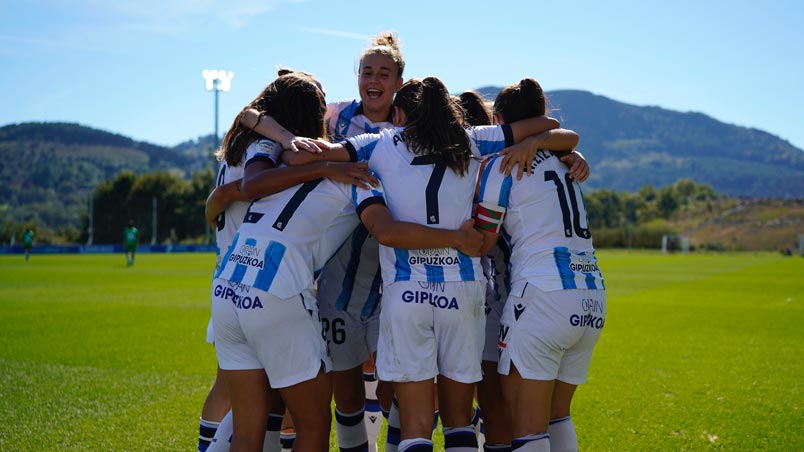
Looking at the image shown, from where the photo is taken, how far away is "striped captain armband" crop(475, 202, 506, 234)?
3434 millimetres

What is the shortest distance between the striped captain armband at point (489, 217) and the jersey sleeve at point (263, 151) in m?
1.10

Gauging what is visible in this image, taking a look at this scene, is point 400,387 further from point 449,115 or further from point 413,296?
point 449,115

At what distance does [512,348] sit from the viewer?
3367mm

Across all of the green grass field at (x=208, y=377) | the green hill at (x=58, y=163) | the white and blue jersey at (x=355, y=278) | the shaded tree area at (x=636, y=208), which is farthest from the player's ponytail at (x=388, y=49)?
the shaded tree area at (x=636, y=208)

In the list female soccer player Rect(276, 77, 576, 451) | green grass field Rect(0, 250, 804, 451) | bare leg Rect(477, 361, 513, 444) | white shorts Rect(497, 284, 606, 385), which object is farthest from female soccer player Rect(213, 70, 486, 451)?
green grass field Rect(0, 250, 804, 451)

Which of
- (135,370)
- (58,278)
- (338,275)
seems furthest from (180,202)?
(338,275)

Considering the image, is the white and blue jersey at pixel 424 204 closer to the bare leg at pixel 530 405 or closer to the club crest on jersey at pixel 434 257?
the club crest on jersey at pixel 434 257

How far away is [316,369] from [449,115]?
140cm

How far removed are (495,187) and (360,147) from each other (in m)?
0.73

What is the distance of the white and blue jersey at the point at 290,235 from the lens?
3248 mm

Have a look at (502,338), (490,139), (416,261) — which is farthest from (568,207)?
(416,261)

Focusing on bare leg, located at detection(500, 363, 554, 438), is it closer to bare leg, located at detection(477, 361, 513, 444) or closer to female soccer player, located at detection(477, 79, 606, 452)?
female soccer player, located at detection(477, 79, 606, 452)

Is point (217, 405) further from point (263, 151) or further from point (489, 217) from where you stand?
point (489, 217)

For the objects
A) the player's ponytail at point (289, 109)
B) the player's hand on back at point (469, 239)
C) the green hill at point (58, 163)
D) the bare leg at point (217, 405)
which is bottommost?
the bare leg at point (217, 405)
